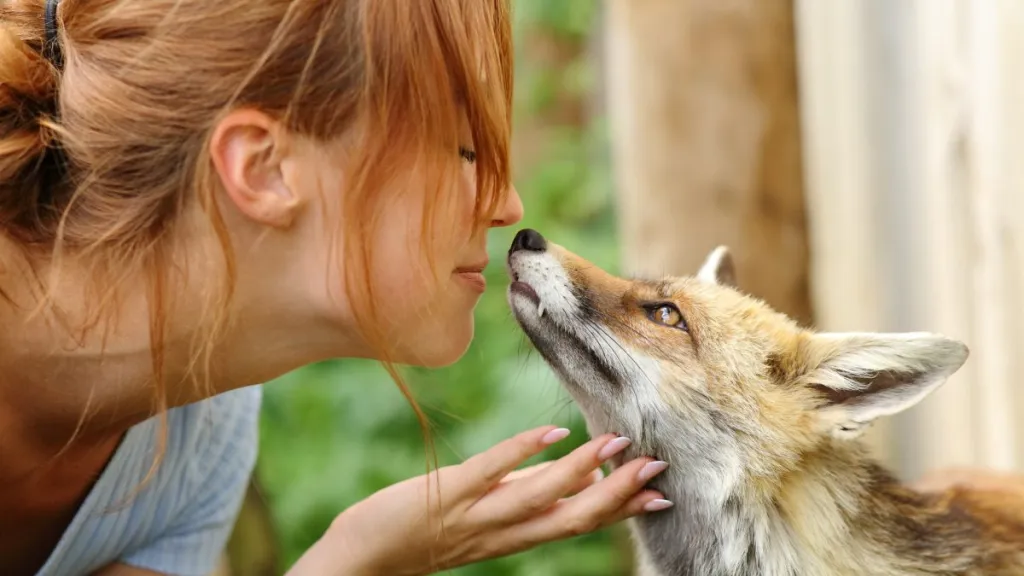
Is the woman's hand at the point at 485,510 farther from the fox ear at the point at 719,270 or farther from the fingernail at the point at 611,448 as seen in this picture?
the fox ear at the point at 719,270

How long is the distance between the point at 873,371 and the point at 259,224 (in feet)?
4.28

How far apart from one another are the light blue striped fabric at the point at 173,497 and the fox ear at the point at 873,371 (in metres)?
1.46

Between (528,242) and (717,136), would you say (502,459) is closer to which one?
(528,242)

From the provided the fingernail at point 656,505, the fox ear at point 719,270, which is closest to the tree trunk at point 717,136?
the fox ear at point 719,270

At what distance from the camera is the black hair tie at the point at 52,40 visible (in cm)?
202

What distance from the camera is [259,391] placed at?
294cm

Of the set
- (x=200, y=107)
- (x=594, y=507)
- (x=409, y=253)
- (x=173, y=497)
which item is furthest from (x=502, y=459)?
(x=173, y=497)

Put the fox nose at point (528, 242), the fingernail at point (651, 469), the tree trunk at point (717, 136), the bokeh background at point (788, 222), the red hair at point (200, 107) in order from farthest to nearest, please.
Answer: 1. the tree trunk at point (717, 136)
2. the bokeh background at point (788, 222)
3. the fox nose at point (528, 242)
4. the fingernail at point (651, 469)
5. the red hair at point (200, 107)

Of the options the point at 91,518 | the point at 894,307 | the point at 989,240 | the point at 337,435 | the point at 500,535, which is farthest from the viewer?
the point at 337,435

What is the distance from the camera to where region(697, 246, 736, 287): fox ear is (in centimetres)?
270

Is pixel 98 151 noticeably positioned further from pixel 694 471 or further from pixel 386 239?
pixel 694 471

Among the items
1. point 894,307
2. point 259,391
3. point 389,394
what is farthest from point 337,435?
point 894,307

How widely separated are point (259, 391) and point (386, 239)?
1.11 m

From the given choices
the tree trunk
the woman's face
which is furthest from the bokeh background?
the woman's face
